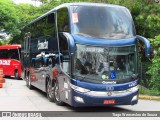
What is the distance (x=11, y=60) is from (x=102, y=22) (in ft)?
72.4

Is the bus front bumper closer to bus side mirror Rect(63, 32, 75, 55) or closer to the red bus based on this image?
bus side mirror Rect(63, 32, 75, 55)

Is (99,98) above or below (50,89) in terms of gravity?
above

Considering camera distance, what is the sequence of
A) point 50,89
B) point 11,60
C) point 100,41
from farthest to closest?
point 11,60 → point 50,89 → point 100,41

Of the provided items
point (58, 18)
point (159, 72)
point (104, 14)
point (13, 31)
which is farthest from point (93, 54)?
point (13, 31)

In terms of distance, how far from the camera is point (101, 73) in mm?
13516

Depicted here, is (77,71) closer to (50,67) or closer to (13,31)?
(50,67)

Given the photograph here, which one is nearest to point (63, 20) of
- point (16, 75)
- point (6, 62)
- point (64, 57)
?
point (64, 57)

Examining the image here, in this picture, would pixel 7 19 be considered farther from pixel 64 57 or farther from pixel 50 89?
pixel 64 57

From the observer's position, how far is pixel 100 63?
13.6 meters

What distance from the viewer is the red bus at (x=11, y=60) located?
34.6 m

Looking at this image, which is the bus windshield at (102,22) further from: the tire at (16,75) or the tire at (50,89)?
the tire at (16,75)

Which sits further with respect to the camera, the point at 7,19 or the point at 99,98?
the point at 7,19

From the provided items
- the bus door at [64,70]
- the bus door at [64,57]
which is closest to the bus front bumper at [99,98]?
the bus door at [64,57]

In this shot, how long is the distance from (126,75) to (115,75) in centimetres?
42
